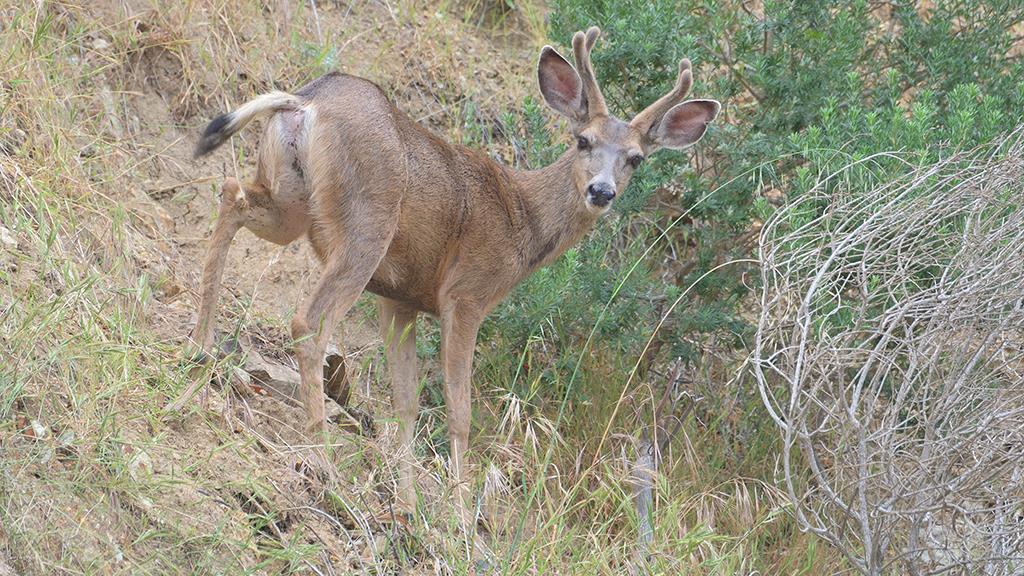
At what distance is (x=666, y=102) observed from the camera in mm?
6660

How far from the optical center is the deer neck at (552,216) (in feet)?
22.0

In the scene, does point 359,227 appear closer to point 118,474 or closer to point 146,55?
point 118,474

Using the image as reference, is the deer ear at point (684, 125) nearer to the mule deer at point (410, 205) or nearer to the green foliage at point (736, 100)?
A: the mule deer at point (410, 205)

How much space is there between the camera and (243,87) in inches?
308

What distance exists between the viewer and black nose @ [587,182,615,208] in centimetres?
639

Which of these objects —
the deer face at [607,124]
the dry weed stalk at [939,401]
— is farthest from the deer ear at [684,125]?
→ the dry weed stalk at [939,401]

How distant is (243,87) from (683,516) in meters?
3.56

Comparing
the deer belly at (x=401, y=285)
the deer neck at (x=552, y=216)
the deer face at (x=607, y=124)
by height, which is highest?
the deer face at (x=607, y=124)

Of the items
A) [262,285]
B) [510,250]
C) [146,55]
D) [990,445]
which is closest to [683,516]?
[510,250]

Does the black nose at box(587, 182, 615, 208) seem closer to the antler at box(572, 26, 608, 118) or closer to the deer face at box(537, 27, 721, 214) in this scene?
the deer face at box(537, 27, 721, 214)

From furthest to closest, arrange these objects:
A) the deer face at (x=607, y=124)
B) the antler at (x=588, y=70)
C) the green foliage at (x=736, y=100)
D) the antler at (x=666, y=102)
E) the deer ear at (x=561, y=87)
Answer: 1. the green foliage at (x=736, y=100)
2. the deer ear at (x=561, y=87)
3. the deer face at (x=607, y=124)
4. the antler at (x=666, y=102)
5. the antler at (x=588, y=70)

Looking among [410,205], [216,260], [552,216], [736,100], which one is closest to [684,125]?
[552,216]

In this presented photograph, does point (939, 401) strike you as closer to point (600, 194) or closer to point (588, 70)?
point (600, 194)

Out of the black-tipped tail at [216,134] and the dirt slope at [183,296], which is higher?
the black-tipped tail at [216,134]
